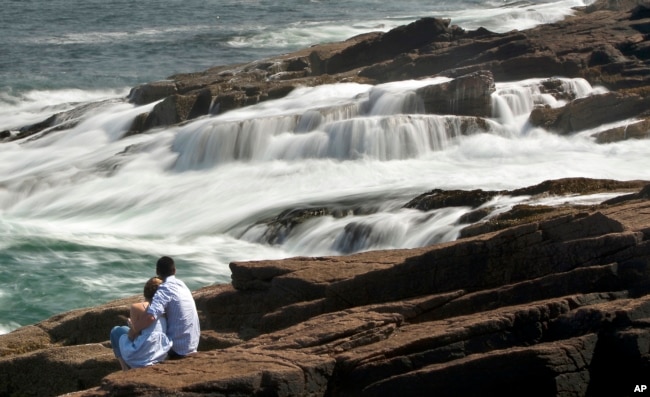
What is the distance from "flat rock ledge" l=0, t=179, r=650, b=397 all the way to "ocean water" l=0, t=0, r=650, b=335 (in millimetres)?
6481

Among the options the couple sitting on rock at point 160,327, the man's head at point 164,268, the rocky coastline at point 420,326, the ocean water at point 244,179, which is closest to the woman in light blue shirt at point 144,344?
the couple sitting on rock at point 160,327

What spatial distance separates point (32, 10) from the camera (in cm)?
6675

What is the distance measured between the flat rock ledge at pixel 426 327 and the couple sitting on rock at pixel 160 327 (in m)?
0.23

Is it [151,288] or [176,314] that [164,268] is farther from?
[176,314]

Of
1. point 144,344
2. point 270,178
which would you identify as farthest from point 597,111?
point 144,344

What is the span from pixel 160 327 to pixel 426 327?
2.56m

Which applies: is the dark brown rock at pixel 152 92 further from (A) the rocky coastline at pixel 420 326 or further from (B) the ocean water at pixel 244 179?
(A) the rocky coastline at pixel 420 326

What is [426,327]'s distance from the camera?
1203 cm

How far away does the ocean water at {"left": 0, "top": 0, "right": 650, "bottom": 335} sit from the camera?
22.9m

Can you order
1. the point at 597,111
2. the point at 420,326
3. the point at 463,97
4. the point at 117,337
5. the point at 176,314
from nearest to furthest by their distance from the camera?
1. the point at 420,326
2. the point at 176,314
3. the point at 117,337
4. the point at 597,111
5. the point at 463,97

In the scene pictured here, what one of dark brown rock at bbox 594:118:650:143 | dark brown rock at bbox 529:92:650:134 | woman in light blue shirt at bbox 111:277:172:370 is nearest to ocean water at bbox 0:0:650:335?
dark brown rock at bbox 594:118:650:143

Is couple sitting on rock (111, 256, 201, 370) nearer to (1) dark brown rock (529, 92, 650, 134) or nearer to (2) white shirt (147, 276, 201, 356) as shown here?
(2) white shirt (147, 276, 201, 356)

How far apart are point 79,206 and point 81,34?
32.3 meters

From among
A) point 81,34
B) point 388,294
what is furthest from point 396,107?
point 81,34
